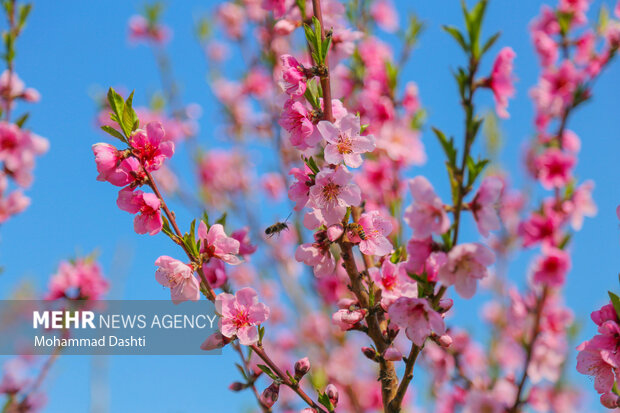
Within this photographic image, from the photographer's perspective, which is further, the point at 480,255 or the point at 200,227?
the point at 200,227

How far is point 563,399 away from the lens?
537cm

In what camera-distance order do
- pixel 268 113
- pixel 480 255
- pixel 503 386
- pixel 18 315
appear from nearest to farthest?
pixel 480 255, pixel 503 386, pixel 268 113, pixel 18 315

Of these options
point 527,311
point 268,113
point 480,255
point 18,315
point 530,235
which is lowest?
point 480,255

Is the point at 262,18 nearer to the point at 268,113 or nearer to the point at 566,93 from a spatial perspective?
the point at 268,113

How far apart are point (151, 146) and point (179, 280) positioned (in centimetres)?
48

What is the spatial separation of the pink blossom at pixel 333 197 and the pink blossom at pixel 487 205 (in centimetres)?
39

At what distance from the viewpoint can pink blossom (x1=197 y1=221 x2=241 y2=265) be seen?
5.72 ft

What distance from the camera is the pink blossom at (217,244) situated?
174cm

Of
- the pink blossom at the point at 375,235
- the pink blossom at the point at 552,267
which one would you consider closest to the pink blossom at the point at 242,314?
the pink blossom at the point at 375,235

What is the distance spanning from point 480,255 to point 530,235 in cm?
280

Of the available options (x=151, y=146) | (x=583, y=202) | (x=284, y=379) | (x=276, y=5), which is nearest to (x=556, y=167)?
(x=583, y=202)

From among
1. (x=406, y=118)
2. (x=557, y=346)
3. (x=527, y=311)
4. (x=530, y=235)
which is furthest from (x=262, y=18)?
(x=557, y=346)

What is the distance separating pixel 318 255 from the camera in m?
1.68

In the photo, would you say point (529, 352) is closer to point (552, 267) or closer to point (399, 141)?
point (552, 267)
